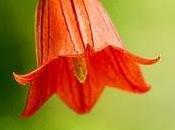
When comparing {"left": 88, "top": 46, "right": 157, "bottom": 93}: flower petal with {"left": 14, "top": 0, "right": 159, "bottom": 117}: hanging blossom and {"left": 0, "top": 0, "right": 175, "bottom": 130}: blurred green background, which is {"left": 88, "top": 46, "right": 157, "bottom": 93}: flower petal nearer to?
{"left": 14, "top": 0, "right": 159, "bottom": 117}: hanging blossom

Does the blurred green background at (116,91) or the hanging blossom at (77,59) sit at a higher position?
the hanging blossom at (77,59)

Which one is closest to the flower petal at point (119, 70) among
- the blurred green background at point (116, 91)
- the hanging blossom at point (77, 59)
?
the hanging blossom at point (77, 59)

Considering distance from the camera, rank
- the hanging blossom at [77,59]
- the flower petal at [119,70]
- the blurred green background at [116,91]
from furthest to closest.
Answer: the blurred green background at [116,91] < the flower petal at [119,70] < the hanging blossom at [77,59]

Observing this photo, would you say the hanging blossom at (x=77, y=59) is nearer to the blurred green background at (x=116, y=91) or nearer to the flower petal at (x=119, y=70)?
the flower petal at (x=119, y=70)

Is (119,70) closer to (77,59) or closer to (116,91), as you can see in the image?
(77,59)

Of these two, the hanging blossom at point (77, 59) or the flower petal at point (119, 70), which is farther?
the flower petal at point (119, 70)

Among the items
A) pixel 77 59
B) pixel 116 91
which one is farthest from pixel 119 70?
pixel 116 91
